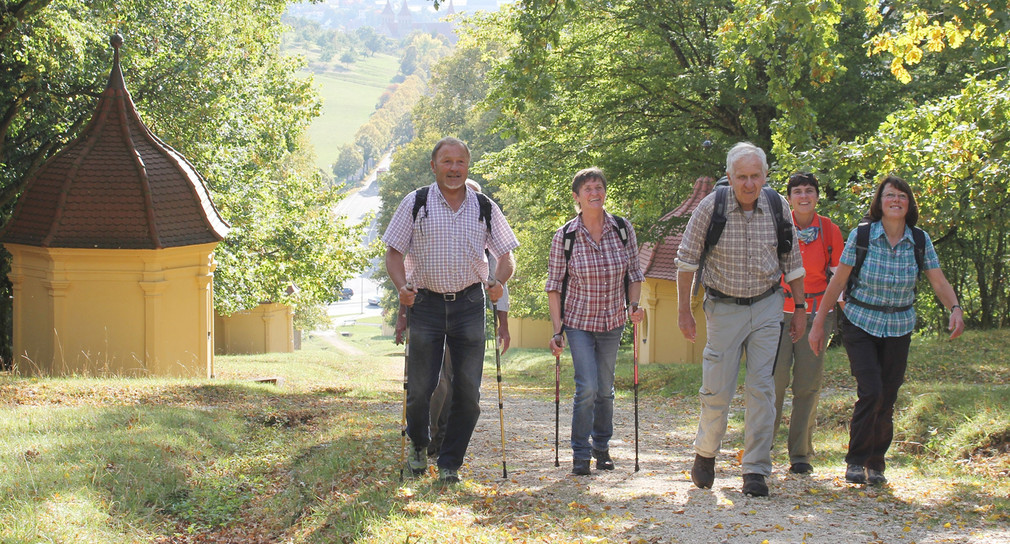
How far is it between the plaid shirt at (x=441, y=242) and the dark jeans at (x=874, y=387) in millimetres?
2602

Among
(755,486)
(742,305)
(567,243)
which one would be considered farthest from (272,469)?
(742,305)

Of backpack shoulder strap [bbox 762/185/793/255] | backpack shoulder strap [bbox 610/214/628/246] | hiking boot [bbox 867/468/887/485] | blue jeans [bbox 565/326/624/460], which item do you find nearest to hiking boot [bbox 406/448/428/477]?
blue jeans [bbox 565/326/624/460]

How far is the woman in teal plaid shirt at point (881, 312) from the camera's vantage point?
6.36 metres

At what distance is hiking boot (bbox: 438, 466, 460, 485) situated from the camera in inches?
251

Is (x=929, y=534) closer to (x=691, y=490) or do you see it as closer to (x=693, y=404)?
(x=691, y=490)

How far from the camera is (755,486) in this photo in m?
6.02

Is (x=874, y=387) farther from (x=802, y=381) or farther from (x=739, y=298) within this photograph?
(x=739, y=298)

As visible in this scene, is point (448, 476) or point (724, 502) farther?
point (448, 476)

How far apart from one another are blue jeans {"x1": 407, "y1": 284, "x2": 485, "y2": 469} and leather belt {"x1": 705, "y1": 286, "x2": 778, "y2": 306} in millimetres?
1534

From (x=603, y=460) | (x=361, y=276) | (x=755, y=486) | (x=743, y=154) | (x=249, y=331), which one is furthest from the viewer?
(x=361, y=276)

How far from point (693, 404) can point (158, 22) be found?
1523 cm

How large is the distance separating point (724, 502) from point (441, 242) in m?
2.47

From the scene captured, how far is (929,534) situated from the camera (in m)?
5.15

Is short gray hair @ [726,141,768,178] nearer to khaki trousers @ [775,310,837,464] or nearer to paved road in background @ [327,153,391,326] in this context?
khaki trousers @ [775,310,837,464]
